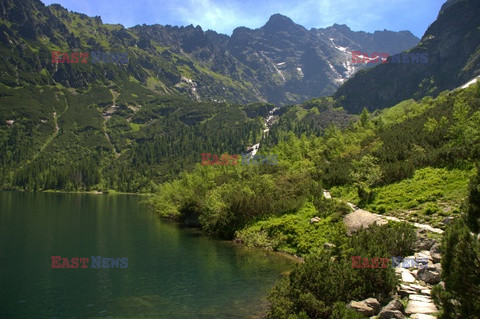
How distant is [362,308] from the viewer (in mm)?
20109

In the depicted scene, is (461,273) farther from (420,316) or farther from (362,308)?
(362,308)

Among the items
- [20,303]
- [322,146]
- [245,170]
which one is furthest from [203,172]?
[20,303]

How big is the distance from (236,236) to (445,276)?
43.4m

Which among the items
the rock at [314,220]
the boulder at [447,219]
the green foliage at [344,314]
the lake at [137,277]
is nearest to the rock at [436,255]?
the boulder at [447,219]

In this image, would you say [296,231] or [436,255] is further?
[296,231]

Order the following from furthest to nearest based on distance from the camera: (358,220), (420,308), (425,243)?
(358,220) → (425,243) → (420,308)

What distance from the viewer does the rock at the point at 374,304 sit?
66.8 feet

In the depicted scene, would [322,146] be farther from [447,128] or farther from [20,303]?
[20,303]

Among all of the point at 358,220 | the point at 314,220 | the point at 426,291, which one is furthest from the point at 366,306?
the point at 314,220

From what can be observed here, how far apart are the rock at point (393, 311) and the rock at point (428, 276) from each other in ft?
14.0

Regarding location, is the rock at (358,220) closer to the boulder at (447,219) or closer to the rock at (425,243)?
the boulder at (447,219)

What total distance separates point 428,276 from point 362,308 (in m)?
5.60

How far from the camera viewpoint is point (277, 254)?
45969 millimetres

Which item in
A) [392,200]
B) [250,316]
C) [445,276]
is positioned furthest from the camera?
[392,200]
